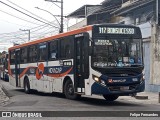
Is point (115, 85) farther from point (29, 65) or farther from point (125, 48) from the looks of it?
point (29, 65)

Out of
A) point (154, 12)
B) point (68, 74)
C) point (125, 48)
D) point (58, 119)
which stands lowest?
point (58, 119)

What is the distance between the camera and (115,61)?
16109 millimetres

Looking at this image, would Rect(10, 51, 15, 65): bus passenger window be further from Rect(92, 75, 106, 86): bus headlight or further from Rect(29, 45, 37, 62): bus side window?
Rect(92, 75, 106, 86): bus headlight

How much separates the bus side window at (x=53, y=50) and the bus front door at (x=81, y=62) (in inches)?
99.0

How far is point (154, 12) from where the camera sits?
2712 centimetres

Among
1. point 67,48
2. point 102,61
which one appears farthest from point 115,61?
point 67,48

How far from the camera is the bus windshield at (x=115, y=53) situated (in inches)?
631

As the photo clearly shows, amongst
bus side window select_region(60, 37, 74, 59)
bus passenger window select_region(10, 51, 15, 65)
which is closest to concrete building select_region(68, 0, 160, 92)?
bus side window select_region(60, 37, 74, 59)

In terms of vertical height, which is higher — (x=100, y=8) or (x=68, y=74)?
(x=100, y=8)

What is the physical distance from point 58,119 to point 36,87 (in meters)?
11.5

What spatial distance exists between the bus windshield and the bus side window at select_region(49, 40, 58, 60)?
4368 mm

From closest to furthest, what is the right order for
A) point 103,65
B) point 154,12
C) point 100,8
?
point 103,65 → point 154,12 → point 100,8

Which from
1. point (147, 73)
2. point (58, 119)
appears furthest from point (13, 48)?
point (58, 119)

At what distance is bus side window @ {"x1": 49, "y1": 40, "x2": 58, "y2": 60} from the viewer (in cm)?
2005
